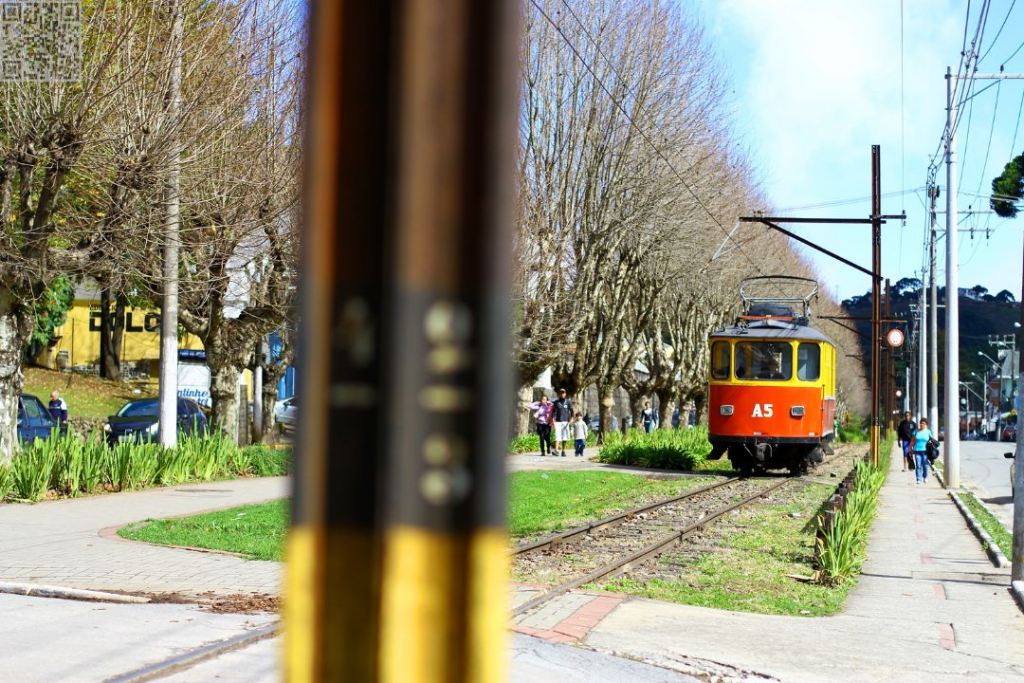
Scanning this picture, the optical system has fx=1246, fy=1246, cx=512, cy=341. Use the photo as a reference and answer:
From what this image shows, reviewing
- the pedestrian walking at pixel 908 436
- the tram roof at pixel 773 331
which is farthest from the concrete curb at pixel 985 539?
the pedestrian walking at pixel 908 436

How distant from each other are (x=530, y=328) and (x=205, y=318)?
8.76 metres

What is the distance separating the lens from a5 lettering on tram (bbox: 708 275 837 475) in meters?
26.3

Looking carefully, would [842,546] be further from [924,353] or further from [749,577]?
[924,353]

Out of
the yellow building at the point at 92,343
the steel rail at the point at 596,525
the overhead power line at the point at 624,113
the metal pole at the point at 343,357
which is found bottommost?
the steel rail at the point at 596,525

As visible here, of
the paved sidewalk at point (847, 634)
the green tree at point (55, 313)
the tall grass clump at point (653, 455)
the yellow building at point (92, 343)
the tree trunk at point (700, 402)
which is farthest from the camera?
the tree trunk at point (700, 402)

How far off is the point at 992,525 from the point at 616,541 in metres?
7.76

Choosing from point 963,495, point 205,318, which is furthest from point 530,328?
point 963,495

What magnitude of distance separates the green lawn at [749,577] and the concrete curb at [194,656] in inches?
153

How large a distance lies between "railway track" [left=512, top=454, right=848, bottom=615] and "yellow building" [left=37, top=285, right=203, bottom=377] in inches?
1418

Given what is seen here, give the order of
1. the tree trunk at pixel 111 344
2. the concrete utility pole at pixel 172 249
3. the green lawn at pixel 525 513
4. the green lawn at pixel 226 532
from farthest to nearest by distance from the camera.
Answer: the tree trunk at pixel 111 344, the concrete utility pole at pixel 172 249, the green lawn at pixel 525 513, the green lawn at pixel 226 532

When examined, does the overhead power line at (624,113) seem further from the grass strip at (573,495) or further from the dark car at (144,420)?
the dark car at (144,420)

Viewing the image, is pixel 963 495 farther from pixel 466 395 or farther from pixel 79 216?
pixel 466 395

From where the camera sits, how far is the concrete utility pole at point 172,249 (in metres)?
17.1

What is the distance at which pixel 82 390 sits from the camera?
42719 mm
